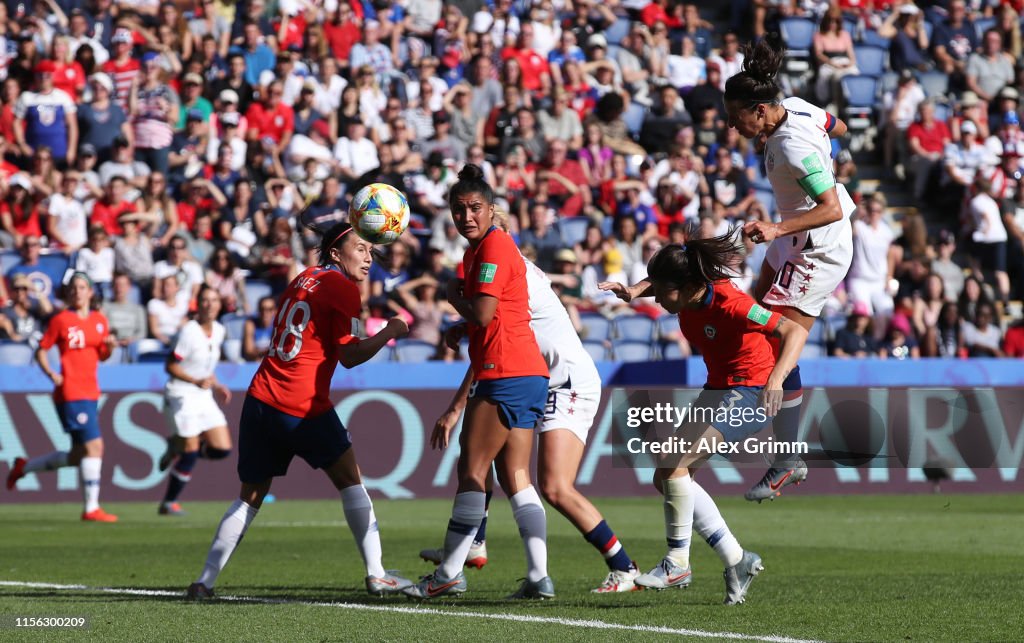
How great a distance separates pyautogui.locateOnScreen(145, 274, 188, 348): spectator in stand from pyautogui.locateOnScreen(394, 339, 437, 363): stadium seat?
2480mm

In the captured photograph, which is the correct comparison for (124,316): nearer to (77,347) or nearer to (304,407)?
(77,347)

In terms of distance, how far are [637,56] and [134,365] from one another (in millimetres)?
9980

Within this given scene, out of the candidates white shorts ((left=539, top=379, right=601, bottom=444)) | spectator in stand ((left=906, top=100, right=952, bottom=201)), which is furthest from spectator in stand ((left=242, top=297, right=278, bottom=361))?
spectator in stand ((left=906, top=100, right=952, bottom=201))

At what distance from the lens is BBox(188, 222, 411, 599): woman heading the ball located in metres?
8.05

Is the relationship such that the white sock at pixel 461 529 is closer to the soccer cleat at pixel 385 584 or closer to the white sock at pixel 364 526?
the soccer cleat at pixel 385 584

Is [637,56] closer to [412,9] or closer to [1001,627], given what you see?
[412,9]

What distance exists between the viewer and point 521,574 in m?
9.92

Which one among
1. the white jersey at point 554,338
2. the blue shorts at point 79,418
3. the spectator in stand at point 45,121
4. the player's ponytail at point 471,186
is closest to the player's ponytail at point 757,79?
the player's ponytail at point 471,186

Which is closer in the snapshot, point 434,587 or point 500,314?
point 500,314

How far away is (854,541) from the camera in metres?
12.3

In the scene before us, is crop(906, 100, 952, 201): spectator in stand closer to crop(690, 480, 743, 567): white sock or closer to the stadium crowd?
the stadium crowd

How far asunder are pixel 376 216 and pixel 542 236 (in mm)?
11425

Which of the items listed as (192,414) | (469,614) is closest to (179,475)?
(192,414)

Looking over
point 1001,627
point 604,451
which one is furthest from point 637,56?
point 1001,627
